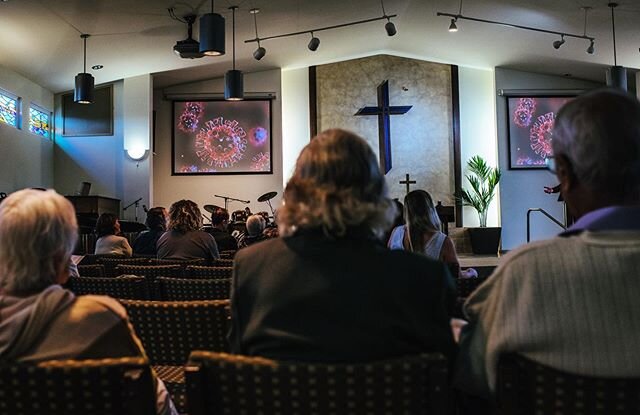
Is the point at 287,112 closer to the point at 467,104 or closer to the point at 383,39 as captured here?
the point at 383,39

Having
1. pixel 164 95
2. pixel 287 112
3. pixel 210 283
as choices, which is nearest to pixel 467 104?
pixel 287 112

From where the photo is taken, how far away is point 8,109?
29.9 feet

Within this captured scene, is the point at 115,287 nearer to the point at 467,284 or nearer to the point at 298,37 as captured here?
the point at 467,284

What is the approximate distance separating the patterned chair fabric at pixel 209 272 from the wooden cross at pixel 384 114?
26.6 feet

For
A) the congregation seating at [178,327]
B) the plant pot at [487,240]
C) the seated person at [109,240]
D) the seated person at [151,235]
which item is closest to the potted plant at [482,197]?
the plant pot at [487,240]

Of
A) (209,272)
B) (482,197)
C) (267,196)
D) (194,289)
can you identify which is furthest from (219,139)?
(194,289)

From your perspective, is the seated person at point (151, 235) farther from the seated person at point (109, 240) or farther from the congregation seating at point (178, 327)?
the congregation seating at point (178, 327)

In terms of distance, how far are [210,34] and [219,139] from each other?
4.58 metres

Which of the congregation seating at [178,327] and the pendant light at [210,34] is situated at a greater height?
the pendant light at [210,34]

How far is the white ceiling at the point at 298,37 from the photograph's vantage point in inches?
305

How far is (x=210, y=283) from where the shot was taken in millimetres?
2193

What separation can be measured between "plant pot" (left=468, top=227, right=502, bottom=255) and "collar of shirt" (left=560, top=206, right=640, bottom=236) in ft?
33.3

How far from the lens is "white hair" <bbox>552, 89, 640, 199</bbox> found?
1117 millimetres

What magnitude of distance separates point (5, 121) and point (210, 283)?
27.3ft
